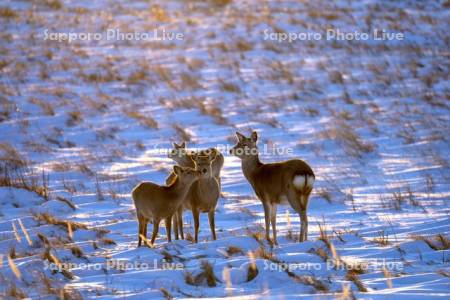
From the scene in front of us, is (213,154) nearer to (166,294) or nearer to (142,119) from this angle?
(166,294)

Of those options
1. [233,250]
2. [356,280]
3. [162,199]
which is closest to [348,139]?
[162,199]

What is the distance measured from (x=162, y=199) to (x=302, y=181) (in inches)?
72.7

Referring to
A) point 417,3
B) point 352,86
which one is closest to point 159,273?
point 352,86

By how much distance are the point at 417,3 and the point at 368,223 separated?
24954 mm

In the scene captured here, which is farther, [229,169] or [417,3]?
[417,3]

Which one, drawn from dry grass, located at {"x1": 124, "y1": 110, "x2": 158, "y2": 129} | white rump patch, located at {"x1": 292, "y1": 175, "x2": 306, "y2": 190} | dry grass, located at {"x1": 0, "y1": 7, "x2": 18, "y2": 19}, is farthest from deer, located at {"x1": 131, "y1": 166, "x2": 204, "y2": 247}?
dry grass, located at {"x1": 0, "y1": 7, "x2": 18, "y2": 19}

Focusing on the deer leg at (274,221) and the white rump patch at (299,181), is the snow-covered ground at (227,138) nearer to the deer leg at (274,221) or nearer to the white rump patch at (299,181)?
the deer leg at (274,221)

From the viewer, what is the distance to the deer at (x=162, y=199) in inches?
377

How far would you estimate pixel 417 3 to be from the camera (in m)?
33.7

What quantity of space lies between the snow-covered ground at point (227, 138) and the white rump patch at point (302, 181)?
63 cm

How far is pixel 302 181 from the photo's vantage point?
9898 mm

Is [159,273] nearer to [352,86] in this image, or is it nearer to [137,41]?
[352,86]

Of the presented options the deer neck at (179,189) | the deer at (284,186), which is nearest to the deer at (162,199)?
the deer neck at (179,189)

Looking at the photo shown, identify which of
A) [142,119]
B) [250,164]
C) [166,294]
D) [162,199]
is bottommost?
[166,294]
